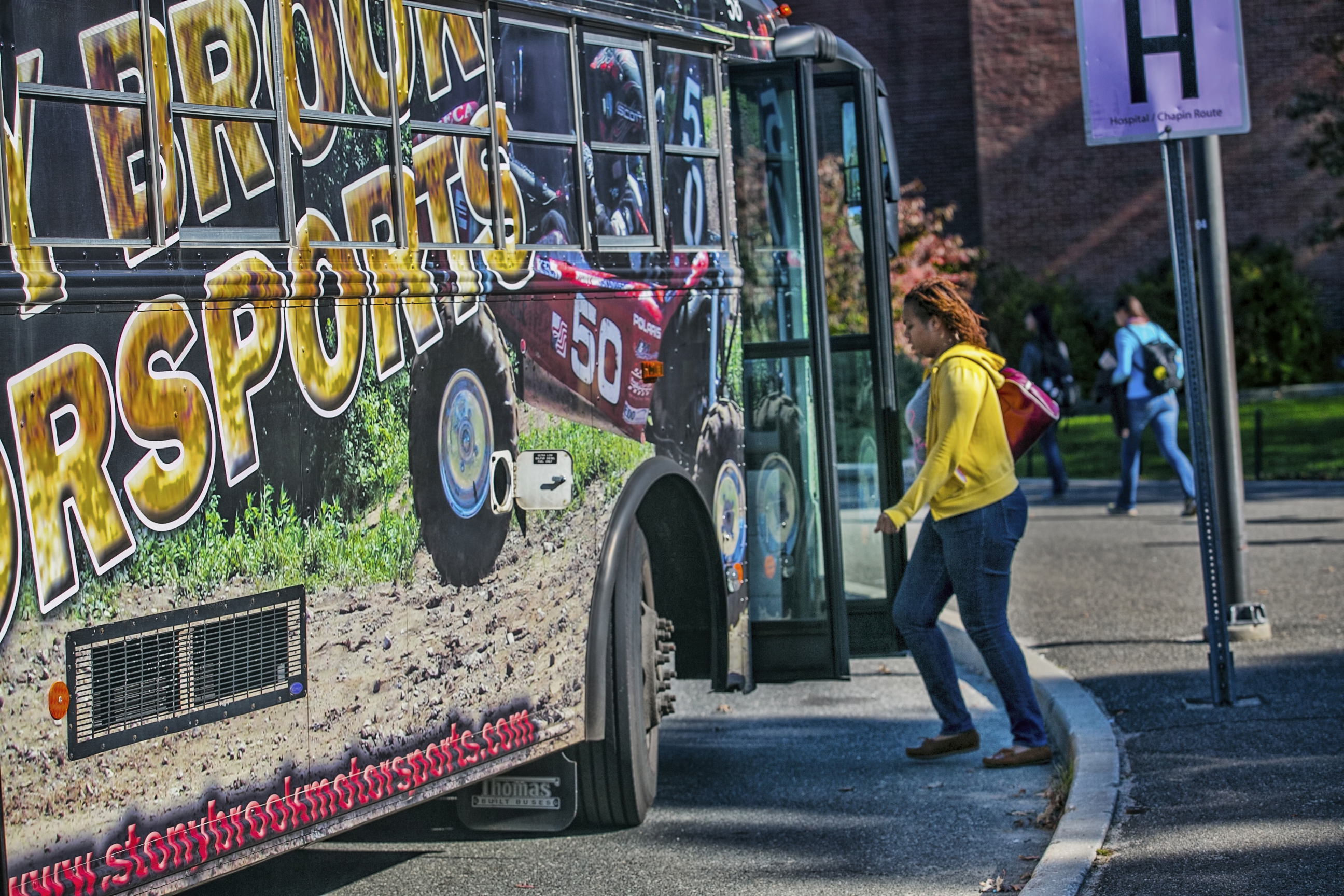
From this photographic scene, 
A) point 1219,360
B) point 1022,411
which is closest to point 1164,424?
point 1219,360

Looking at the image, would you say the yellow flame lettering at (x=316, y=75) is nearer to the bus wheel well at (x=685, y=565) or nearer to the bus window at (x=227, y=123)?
the bus window at (x=227, y=123)

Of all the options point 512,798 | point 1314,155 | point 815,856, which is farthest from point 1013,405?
point 1314,155

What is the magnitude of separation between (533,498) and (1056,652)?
4.29 metres

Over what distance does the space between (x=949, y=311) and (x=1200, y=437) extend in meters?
1.46

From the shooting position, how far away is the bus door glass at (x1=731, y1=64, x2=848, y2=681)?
23.1ft

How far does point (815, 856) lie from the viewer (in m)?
5.80

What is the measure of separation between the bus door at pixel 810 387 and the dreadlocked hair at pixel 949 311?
36 cm

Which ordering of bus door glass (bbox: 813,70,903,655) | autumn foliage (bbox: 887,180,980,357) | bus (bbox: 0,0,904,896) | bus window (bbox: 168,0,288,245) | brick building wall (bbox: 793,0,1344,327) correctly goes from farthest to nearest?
brick building wall (bbox: 793,0,1344,327) < autumn foliage (bbox: 887,180,980,357) < bus door glass (bbox: 813,70,903,655) < bus window (bbox: 168,0,288,245) < bus (bbox: 0,0,904,896)

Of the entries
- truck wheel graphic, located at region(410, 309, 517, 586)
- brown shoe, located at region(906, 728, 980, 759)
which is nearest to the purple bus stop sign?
brown shoe, located at region(906, 728, 980, 759)

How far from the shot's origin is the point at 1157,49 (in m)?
7.36

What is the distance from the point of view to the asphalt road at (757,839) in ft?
18.1

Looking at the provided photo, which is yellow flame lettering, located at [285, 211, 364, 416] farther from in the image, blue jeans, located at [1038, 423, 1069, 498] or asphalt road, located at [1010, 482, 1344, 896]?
blue jeans, located at [1038, 423, 1069, 498]

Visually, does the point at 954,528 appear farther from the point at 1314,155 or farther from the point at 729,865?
the point at 1314,155

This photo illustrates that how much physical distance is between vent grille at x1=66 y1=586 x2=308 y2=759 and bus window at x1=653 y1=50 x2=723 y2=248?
7.99 ft
